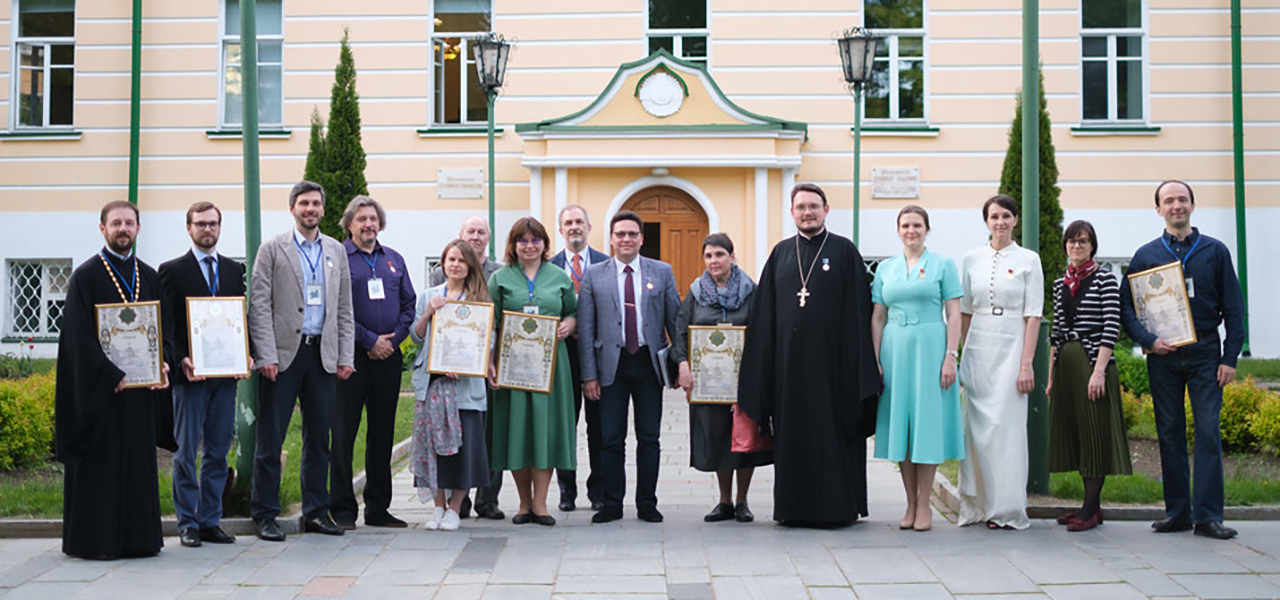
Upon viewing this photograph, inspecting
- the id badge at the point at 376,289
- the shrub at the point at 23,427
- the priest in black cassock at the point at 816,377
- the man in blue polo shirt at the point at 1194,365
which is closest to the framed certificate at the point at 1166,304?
the man in blue polo shirt at the point at 1194,365

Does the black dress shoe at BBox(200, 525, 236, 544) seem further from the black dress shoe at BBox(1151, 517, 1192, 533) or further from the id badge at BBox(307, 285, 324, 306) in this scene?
the black dress shoe at BBox(1151, 517, 1192, 533)

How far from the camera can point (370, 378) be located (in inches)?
319

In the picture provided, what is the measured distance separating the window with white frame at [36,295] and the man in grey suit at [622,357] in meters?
12.9

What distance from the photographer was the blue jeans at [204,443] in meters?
7.32

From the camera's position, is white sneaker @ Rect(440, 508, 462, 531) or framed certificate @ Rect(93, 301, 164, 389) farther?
white sneaker @ Rect(440, 508, 462, 531)

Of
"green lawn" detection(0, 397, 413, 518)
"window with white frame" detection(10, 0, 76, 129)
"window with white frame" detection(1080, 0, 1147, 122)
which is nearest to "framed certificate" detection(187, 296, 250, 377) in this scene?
"green lawn" detection(0, 397, 413, 518)

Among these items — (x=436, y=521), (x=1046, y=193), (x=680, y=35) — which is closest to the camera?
(x=436, y=521)

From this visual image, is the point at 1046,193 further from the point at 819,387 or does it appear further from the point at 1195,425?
the point at 819,387

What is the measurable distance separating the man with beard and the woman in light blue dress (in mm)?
3062

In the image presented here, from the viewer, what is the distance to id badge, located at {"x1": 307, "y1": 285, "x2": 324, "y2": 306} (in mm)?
7695

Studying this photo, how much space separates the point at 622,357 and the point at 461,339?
→ 1.05 metres

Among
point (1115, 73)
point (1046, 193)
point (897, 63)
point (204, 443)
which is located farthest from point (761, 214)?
point (204, 443)

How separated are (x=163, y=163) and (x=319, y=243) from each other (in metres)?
11.6

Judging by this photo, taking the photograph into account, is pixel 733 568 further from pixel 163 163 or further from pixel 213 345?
pixel 163 163
